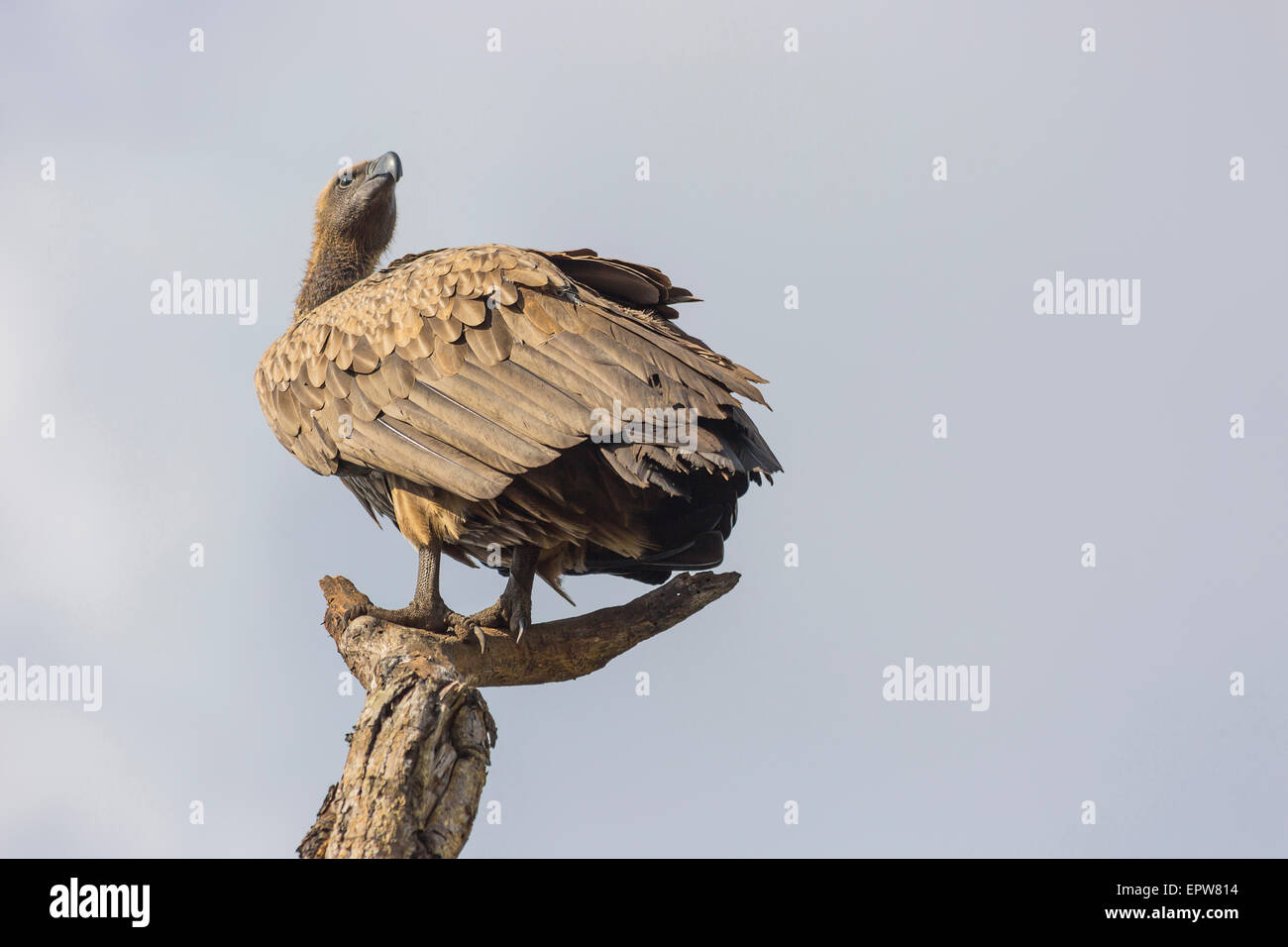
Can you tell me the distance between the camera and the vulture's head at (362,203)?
9406 millimetres

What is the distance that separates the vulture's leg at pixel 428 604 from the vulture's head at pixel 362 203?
301 centimetres

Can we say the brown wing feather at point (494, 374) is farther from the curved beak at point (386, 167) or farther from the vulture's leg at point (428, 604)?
the curved beak at point (386, 167)

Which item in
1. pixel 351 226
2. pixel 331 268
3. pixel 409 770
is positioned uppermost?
pixel 351 226

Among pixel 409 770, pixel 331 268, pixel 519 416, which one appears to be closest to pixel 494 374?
pixel 519 416

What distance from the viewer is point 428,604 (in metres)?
7.41

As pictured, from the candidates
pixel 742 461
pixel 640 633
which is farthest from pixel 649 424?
pixel 640 633

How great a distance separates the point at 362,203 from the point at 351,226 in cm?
18

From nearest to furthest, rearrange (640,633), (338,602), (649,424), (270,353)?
(649,424)
(338,602)
(640,633)
(270,353)

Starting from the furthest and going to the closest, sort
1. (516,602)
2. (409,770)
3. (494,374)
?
1. (516,602)
2. (494,374)
3. (409,770)

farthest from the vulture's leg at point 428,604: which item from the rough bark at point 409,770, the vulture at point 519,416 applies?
the rough bark at point 409,770

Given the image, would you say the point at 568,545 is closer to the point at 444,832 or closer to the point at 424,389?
the point at 424,389

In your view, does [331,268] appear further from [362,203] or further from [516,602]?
[516,602]

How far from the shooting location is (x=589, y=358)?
6.75 metres

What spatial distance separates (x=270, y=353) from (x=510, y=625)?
7.61 ft
